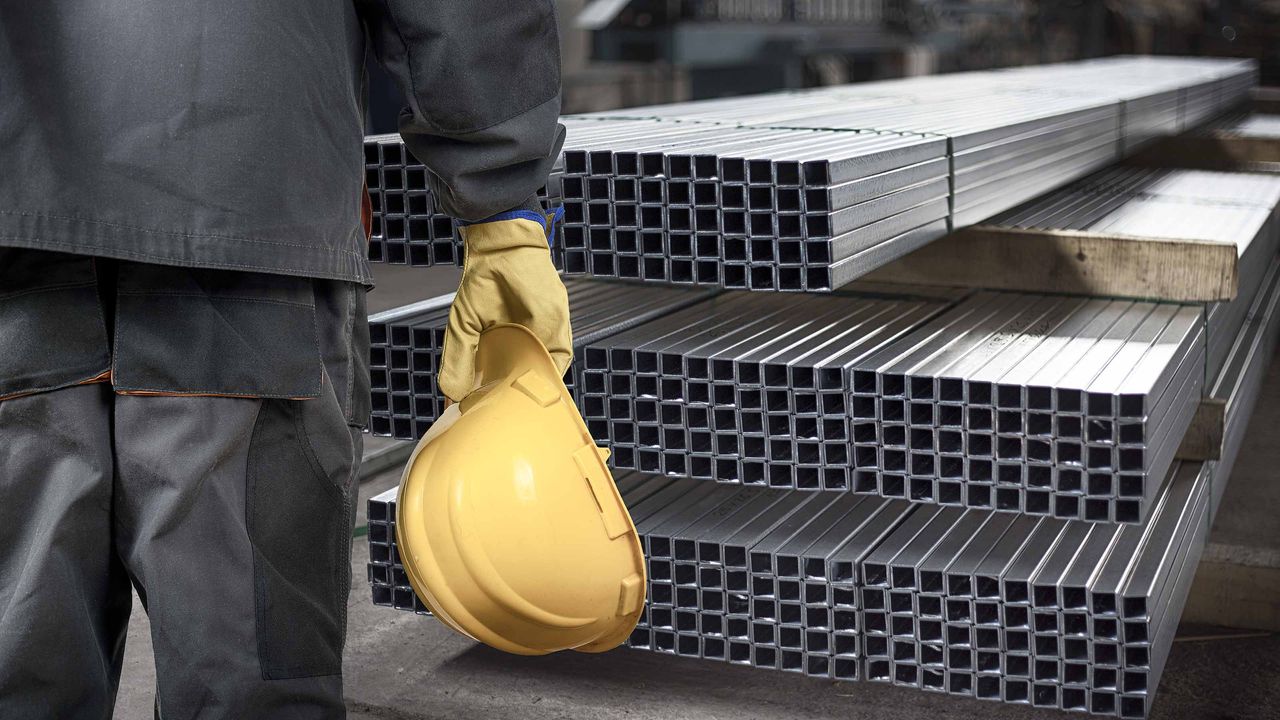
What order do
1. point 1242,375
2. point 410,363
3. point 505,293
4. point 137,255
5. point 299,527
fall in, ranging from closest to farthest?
point 137,255, point 299,527, point 505,293, point 410,363, point 1242,375

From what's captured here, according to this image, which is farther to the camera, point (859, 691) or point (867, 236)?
point (859, 691)

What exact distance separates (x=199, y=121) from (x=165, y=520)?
1.57 ft

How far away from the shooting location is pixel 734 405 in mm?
2463

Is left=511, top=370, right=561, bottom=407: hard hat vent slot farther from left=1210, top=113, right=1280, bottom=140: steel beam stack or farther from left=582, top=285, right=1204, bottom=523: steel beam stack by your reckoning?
left=1210, top=113, right=1280, bottom=140: steel beam stack

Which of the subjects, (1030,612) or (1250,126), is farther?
(1250,126)

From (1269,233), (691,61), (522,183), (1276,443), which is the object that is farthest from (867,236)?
(691,61)

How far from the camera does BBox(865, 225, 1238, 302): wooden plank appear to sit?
2.79 m

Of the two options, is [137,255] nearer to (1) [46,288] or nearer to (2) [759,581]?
(1) [46,288]

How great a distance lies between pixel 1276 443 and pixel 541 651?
10.4ft

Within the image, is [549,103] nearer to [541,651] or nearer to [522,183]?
[522,183]

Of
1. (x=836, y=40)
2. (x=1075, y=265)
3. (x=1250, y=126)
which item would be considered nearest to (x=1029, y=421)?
(x=1075, y=265)

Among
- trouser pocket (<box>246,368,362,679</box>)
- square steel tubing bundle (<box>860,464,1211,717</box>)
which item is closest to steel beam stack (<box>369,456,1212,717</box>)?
square steel tubing bundle (<box>860,464,1211,717</box>)

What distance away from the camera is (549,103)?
1.79 metres

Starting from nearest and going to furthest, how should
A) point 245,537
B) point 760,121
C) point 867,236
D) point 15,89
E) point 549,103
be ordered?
point 15,89 < point 245,537 < point 549,103 < point 867,236 < point 760,121
